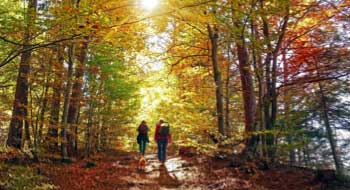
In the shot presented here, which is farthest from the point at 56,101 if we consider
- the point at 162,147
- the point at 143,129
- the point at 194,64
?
the point at 194,64

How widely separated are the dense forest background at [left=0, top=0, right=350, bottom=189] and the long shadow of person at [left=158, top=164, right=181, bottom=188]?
3.77ft

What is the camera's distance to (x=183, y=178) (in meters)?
9.76

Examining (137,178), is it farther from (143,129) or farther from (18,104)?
(143,129)

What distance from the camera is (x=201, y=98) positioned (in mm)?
15820

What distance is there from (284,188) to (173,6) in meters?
4.96

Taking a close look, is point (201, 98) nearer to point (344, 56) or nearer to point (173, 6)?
point (344, 56)

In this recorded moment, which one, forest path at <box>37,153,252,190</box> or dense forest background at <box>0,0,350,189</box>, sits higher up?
dense forest background at <box>0,0,350,189</box>

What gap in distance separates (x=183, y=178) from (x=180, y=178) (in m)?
0.09

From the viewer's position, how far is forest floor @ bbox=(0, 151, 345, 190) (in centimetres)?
809

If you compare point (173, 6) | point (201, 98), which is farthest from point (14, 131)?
point (201, 98)

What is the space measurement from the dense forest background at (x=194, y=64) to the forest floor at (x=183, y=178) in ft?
2.28

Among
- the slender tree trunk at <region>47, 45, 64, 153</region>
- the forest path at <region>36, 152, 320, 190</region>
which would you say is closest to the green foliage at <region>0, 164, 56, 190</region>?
the forest path at <region>36, 152, 320, 190</region>

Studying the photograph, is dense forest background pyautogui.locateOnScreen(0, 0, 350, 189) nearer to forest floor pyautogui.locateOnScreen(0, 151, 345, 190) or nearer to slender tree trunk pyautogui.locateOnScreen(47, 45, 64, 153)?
slender tree trunk pyautogui.locateOnScreen(47, 45, 64, 153)

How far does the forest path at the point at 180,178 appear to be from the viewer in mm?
8148
